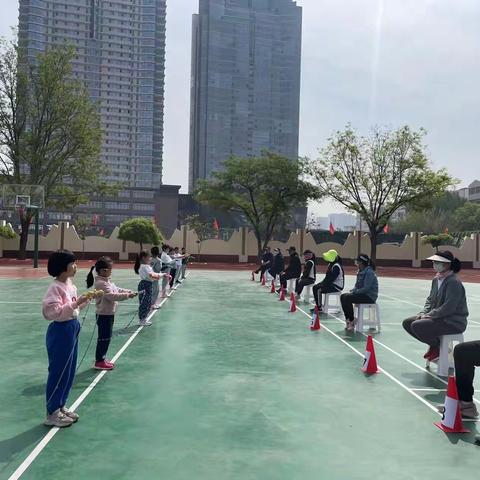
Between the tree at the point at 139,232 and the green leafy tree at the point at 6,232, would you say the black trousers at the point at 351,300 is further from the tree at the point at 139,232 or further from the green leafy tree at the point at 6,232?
the green leafy tree at the point at 6,232

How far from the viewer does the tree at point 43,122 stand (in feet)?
135

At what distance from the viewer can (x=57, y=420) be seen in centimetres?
507

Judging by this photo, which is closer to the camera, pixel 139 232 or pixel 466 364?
pixel 466 364

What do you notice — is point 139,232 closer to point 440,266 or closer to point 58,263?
point 440,266

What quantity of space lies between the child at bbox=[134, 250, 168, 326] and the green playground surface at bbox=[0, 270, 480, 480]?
80cm

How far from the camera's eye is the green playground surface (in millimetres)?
4289

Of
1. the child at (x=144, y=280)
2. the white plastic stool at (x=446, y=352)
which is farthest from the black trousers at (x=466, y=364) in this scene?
the child at (x=144, y=280)

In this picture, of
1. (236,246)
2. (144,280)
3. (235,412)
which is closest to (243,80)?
(236,246)

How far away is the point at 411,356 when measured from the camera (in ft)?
28.4

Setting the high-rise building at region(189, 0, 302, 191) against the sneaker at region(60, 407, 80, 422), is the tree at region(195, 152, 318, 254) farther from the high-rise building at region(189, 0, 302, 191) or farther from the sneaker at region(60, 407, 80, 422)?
the high-rise building at region(189, 0, 302, 191)

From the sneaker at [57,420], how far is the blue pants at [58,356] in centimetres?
5

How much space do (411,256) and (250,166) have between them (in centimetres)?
1796

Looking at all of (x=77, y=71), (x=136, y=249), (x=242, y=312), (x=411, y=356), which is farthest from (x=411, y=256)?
(x=77, y=71)

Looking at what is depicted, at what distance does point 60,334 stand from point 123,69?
15529 cm
